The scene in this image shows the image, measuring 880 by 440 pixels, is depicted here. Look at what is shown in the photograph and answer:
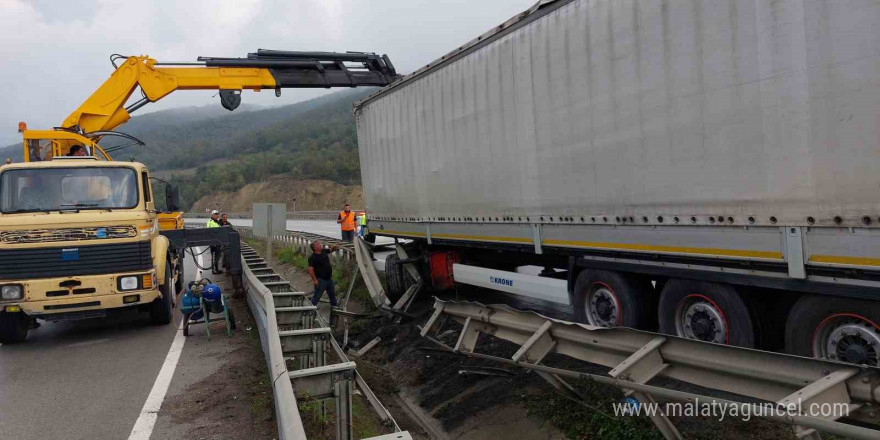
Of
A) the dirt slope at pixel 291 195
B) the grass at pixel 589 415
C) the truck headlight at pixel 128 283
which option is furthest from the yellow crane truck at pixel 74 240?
the dirt slope at pixel 291 195

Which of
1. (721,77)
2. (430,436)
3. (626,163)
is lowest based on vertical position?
(430,436)

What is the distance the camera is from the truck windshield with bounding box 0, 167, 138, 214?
8477mm

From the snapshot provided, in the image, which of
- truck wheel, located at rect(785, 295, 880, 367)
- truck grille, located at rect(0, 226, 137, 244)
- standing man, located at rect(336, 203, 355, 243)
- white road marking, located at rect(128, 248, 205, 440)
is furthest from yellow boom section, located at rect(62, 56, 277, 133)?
truck wheel, located at rect(785, 295, 880, 367)

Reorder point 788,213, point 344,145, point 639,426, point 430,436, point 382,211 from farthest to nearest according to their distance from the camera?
point 344,145, point 382,211, point 430,436, point 639,426, point 788,213

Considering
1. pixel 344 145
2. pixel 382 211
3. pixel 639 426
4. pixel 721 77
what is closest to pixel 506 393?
pixel 639 426

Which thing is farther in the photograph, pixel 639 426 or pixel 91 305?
pixel 91 305

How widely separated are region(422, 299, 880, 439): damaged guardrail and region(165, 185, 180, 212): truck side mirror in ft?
21.1

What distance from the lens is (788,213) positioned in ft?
13.7

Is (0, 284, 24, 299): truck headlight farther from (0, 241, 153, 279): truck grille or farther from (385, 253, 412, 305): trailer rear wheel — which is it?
(385, 253, 412, 305): trailer rear wheel

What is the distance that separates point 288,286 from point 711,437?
6526 millimetres

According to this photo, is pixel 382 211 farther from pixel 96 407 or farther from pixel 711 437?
pixel 711 437

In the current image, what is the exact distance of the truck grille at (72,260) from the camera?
8.06m

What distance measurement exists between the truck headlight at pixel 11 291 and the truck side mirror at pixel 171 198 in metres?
2.38

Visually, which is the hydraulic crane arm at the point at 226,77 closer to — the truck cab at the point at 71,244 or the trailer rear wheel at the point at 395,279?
the truck cab at the point at 71,244
